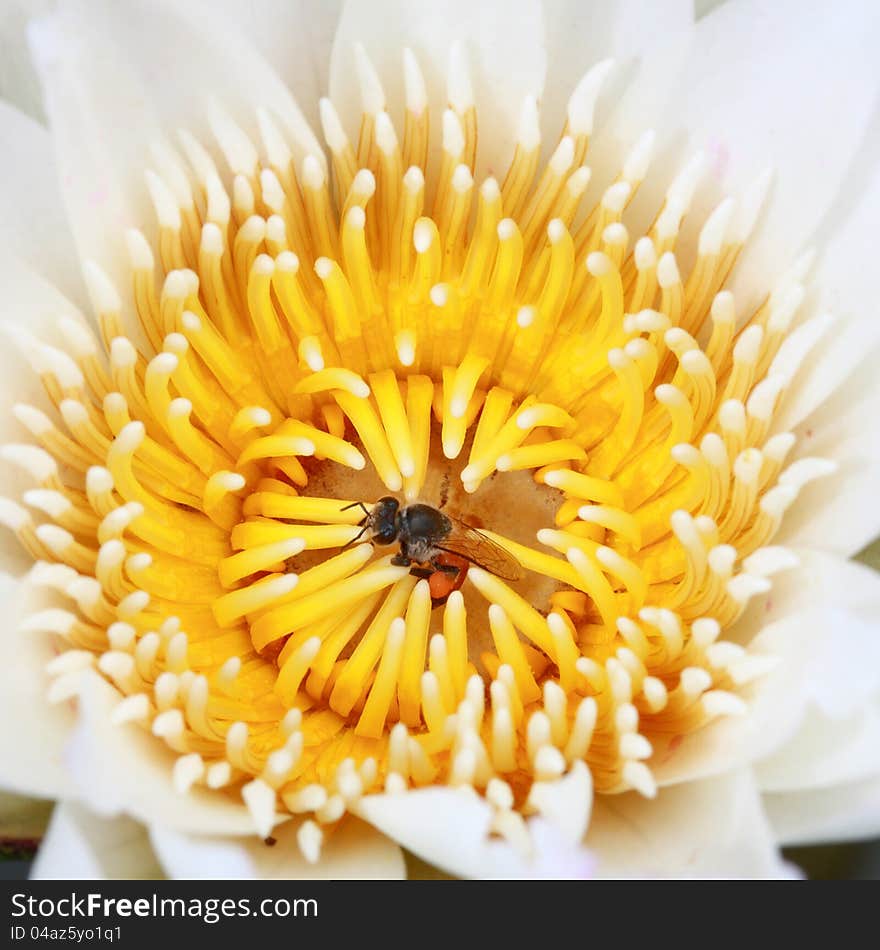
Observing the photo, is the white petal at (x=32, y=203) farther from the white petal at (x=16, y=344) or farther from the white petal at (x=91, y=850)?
the white petal at (x=91, y=850)

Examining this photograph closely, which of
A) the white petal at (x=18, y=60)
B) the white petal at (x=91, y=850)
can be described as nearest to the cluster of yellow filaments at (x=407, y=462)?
the white petal at (x=91, y=850)

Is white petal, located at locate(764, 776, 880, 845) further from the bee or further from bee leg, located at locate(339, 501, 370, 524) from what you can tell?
bee leg, located at locate(339, 501, 370, 524)

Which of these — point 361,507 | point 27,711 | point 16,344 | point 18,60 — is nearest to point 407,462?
point 361,507

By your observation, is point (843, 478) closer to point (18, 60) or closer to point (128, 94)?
point (128, 94)

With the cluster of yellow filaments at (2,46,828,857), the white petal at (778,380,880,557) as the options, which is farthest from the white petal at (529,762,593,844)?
the white petal at (778,380,880,557)

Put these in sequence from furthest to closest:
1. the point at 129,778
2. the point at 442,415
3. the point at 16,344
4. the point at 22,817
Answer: the point at 442,415 < the point at 16,344 < the point at 22,817 < the point at 129,778

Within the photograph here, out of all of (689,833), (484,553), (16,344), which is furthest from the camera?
(484,553)
